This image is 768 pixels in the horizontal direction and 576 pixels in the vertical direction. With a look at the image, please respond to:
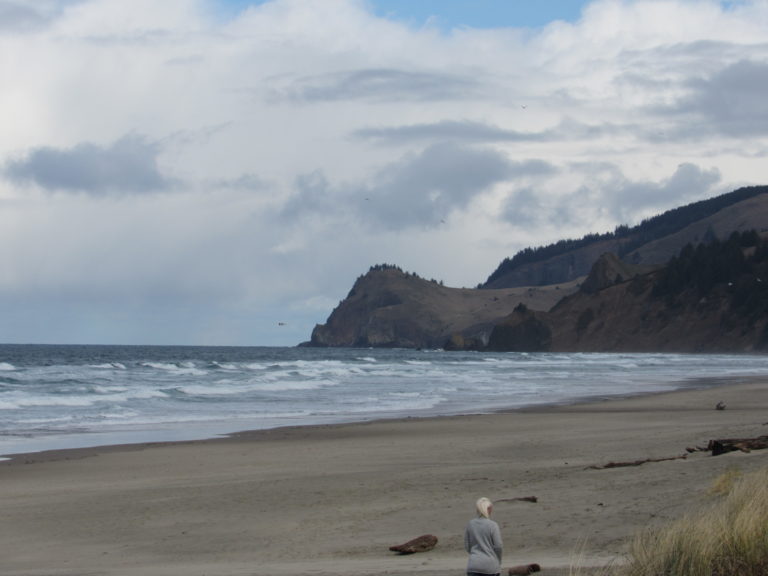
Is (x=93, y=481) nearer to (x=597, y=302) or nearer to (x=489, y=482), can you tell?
(x=489, y=482)

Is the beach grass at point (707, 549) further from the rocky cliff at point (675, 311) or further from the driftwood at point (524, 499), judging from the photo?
the rocky cliff at point (675, 311)

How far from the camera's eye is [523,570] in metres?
7.84

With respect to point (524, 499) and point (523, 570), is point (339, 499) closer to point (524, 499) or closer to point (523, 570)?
point (524, 499)

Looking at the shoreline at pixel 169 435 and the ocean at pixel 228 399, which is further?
the ocean at pixel 228 399

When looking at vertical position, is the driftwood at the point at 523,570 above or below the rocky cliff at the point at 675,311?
below

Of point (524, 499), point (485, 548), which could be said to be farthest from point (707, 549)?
point (524, 499)

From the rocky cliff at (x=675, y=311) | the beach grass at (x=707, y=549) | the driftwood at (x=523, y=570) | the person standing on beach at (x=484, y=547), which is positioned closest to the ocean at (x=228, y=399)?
the driftwood at (x=523, y=570)

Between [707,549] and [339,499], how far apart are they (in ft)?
21.8

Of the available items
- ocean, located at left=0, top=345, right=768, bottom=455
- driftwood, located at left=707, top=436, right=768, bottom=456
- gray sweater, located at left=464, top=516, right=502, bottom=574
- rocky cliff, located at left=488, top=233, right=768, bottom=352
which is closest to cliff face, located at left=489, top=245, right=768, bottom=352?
rocky cliff, located at left=488, top=233, right=768, bottom=352

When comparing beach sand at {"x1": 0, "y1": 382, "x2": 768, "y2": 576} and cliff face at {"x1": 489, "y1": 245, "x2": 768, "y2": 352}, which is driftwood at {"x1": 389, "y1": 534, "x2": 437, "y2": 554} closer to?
beach sand at {"x1": 0, "y1": 382, "x2": 768, "y2": 576}

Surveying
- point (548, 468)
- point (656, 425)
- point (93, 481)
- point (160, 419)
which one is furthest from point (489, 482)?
point (160, 419)

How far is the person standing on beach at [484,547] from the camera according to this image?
6.92 m

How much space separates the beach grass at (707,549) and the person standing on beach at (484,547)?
0.83 meters

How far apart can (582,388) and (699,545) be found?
36136 mm
